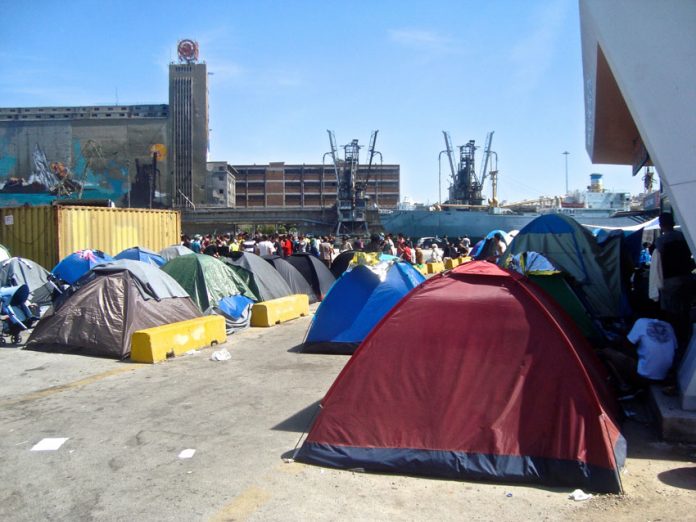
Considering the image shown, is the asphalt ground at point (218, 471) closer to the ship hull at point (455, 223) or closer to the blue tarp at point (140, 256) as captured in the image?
the blue tarp at point (140, 256)

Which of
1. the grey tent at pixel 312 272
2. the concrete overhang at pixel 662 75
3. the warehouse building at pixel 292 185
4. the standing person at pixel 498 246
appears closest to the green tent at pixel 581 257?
the concrete overhang at pixel 662 75

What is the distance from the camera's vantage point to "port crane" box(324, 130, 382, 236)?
71.2 meters

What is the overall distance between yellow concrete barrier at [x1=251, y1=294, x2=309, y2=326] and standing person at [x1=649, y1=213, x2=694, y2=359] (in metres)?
8.07

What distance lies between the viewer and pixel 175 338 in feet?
31.9

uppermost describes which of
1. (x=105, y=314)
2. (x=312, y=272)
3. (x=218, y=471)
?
(x=312, y=272)

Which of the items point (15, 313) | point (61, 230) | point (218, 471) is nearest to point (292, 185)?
point (61, 230)

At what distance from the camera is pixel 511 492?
4465 mm

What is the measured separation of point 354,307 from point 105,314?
4047 mm

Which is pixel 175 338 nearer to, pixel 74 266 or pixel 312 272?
pixel 74 266

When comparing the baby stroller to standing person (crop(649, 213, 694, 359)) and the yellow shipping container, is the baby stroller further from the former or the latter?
standing person (crop(649, 213, 694, 359))

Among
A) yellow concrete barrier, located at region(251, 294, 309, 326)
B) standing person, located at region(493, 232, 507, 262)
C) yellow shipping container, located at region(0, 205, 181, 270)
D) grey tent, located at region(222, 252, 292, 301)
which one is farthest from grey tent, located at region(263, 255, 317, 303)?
standing person, located at region(493, 232, 507, 262)

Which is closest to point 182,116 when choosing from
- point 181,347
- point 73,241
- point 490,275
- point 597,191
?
point 597,191

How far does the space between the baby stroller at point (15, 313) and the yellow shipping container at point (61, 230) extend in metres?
5.90

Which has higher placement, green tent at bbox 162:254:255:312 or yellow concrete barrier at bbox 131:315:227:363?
green tent at bbox 162:254:255:312
